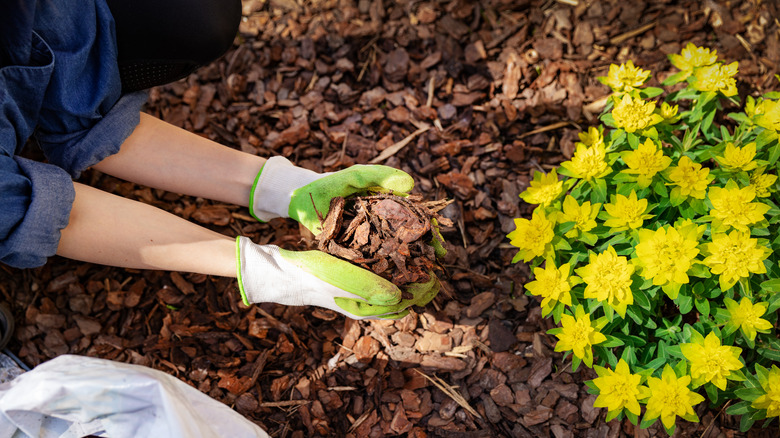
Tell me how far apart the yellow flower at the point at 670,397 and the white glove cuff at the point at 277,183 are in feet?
4.20

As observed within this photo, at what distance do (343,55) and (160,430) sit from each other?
1.71 m

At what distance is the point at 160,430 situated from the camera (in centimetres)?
136

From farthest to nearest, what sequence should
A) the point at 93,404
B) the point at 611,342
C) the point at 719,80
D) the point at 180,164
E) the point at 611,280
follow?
the point at 180,164 < the point at 719,80 < the point at 611,342 < the point at 611,280 < the point at 93,404

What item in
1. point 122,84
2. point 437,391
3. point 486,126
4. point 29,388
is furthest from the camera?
point 486,126

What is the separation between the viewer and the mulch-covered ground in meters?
1.87

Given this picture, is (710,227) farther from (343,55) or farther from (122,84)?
(122,84)

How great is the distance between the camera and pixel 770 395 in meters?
1.40

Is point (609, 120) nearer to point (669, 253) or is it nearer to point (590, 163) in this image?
point (590, 163)

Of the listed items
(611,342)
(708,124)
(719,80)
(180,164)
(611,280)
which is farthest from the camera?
(180,164)

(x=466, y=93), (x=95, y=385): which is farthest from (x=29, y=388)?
(x=466, y=93)

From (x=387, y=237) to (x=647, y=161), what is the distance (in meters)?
0.81

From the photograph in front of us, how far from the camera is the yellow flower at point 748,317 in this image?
4.61 feet

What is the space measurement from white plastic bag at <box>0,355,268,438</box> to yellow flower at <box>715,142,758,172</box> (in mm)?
1699

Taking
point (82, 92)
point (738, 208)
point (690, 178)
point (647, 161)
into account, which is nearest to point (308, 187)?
point (82, 92)
